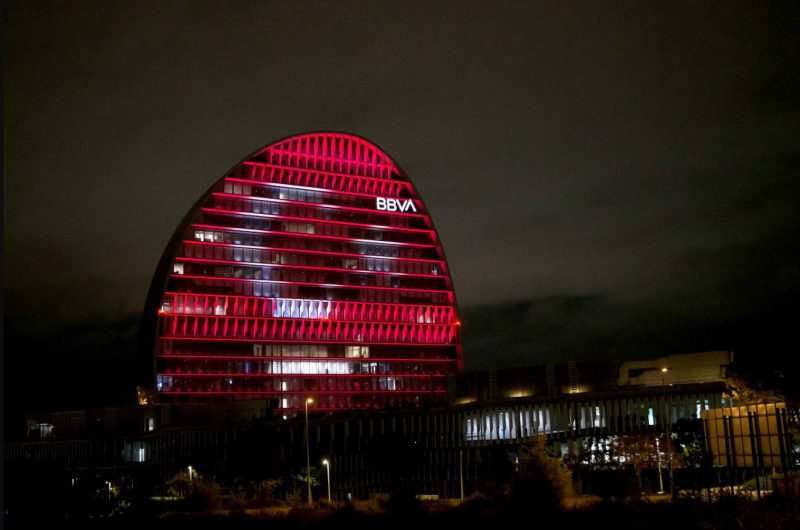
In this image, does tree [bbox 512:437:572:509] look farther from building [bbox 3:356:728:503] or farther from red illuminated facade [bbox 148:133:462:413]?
red illuminated facade [bbox 148:133:462:413]

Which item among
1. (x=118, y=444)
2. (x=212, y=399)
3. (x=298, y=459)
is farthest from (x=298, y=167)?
(x=298, y=459)

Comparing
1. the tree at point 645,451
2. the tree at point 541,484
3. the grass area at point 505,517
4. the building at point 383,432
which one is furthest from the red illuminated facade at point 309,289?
the tree at point 541,484

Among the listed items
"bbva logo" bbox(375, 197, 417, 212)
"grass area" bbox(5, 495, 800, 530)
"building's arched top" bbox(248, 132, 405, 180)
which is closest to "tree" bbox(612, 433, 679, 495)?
"grass area" bbox(5, 495, 800, 530)

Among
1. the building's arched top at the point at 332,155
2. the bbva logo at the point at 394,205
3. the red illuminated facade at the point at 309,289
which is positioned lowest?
the red illuminated facade at the point at 309,289

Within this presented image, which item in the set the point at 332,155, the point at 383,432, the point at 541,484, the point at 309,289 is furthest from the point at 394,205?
the point at 541,484

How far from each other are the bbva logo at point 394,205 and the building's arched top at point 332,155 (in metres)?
5.08

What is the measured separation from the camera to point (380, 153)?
529 ft

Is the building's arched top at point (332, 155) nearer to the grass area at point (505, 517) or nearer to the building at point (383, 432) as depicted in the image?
the building at point (383, 432)

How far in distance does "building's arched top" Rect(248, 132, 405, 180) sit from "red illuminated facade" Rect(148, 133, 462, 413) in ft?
0.72

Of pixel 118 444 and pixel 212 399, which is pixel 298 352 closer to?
pixel 212 399

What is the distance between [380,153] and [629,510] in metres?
134

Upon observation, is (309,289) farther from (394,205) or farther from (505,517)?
(505,517)

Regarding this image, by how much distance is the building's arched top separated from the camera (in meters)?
150

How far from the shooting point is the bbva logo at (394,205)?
516 ft
